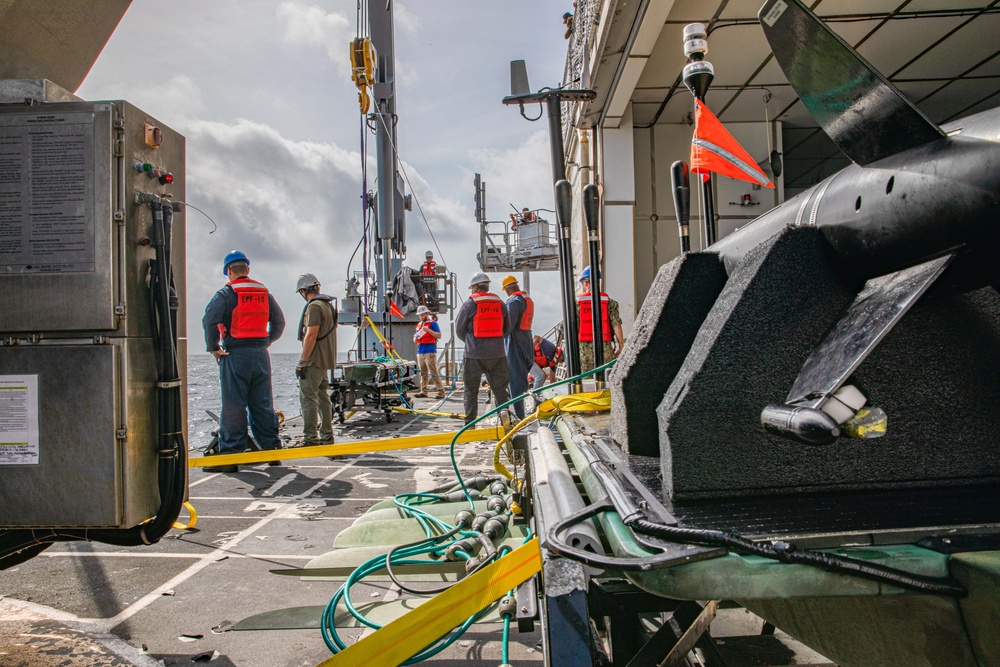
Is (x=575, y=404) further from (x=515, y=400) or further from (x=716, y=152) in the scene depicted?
(x=716, y=152)

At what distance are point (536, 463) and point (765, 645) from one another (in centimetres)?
116

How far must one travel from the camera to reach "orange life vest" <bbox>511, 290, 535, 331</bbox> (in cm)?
776

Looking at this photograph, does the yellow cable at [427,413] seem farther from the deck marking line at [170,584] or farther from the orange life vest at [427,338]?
Answer: the deck marking line at [170,584]

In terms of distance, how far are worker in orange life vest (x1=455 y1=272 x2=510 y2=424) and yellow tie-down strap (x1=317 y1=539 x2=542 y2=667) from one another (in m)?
5.60

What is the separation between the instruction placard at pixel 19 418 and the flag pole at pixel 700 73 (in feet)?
8.13

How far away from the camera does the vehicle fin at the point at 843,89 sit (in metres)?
1.17

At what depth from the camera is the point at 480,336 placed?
7297 mm

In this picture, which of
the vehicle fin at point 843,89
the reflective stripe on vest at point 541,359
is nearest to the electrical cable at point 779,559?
the vehicle fin at point 843,89

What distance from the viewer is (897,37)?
21.9 feet

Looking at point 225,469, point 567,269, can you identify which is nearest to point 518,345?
point 225,469

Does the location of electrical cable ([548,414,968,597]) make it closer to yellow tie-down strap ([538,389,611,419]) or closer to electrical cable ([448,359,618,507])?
electrical cable ([448,359,618,507])

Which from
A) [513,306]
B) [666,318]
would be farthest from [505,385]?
[666,318]

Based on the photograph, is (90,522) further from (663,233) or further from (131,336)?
(663,233)

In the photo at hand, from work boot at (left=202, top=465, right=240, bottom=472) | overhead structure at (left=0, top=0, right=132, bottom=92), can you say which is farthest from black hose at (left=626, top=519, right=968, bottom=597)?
work boot at (left=202, top=465, right=240, bottom=472)
